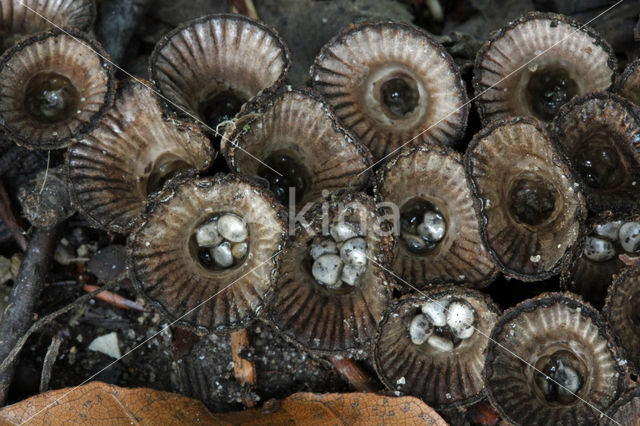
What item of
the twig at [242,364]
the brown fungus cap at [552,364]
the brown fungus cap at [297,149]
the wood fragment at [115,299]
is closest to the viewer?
the brown fungus cap at [552,364]

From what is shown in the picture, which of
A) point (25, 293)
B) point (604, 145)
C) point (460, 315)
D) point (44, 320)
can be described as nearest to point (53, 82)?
point (25, 293)

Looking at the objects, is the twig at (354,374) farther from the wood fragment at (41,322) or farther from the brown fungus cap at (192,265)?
the wood fragment at (41,322)

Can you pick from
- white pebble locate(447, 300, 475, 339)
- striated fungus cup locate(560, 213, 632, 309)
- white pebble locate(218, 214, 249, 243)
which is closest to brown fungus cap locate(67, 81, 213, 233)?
white pebble locate(218, 214, 249, 243)

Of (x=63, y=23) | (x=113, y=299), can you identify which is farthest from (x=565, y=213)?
(x=63, y=23)

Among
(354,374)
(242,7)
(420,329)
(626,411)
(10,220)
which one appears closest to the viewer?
(626,411)

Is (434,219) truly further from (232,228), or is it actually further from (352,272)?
(232,228)

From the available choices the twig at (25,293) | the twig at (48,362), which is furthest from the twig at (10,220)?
the twig at (48,362)

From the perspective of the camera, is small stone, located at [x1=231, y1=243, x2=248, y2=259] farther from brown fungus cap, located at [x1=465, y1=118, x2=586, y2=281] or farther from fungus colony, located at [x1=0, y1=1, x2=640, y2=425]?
brown fungus cap, located at [x1=465, y1=118, x2=586, y2=281]
